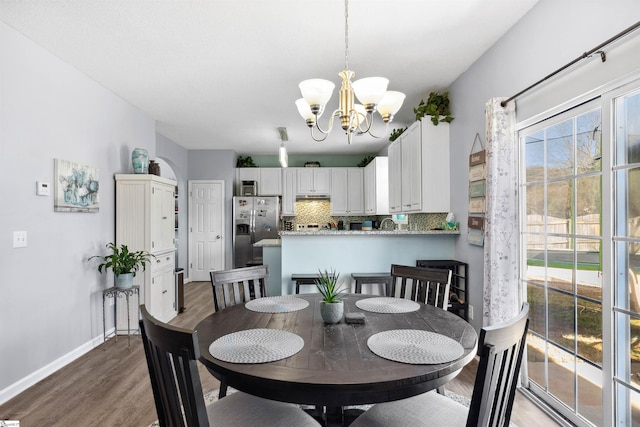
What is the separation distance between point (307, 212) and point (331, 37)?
5131 mm

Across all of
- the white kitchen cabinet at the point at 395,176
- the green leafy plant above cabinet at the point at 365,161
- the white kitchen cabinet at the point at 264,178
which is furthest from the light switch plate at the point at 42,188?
the green leafy plant above cabinet at the point at 365,161

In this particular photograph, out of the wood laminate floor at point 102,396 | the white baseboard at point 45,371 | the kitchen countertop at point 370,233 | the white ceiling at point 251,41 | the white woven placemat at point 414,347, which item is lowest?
the wood laminate floor at point 102,396

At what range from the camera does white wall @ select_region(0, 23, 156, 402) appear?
2.53 meters

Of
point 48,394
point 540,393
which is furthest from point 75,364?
point 540,393

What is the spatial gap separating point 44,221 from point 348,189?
17.7 ft

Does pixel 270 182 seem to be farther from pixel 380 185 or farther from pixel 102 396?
pixel 102 396

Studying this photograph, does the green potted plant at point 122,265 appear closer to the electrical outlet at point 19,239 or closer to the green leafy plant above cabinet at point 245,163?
the electrical outlet at point 19,239

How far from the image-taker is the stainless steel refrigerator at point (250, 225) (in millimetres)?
6938

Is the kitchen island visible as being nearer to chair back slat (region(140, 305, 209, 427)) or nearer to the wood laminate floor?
the wood laminate floor

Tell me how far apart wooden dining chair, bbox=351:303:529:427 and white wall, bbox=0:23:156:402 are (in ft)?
8.56

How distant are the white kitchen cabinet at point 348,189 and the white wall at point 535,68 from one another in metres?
3.79

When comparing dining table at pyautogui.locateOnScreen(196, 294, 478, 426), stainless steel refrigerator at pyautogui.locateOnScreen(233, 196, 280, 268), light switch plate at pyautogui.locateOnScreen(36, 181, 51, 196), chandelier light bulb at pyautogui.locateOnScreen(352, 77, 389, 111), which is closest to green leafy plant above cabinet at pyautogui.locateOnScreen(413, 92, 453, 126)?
chandelier light bulb at pyautogui.locateOnScreen(352, 77, 389, 111)

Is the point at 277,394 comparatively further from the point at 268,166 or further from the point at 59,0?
the point at 268,166

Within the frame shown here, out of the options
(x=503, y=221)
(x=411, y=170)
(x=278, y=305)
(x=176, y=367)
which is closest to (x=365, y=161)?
(x=411, y=170)
